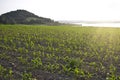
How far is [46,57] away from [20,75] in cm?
325

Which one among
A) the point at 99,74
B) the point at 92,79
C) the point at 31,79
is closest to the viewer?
the point at 31,79

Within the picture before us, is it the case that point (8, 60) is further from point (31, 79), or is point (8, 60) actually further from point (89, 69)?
point (89, 69)

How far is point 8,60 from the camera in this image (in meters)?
10.1

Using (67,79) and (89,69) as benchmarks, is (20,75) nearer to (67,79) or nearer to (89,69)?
(67,79)

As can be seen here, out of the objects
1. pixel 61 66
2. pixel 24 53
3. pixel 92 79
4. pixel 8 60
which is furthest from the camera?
pixel 24 53

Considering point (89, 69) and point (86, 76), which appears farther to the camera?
point (89, 69)

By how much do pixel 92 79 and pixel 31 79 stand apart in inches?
90.3

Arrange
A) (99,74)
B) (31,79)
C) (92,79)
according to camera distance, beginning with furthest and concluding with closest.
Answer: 1. (99,74)
2. (92,79)
3. (31,79)

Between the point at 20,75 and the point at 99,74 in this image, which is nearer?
the point at 20,75

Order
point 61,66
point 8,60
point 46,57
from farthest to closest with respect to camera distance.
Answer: point 46,57
point 8,60
point 61,66

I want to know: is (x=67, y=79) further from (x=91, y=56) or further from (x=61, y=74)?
(x=91, y=56)

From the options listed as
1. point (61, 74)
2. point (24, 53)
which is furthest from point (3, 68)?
point (24, 53)

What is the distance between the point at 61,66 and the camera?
373 inches

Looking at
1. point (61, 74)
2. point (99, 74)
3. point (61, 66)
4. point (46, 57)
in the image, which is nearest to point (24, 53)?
point (46, 57)
